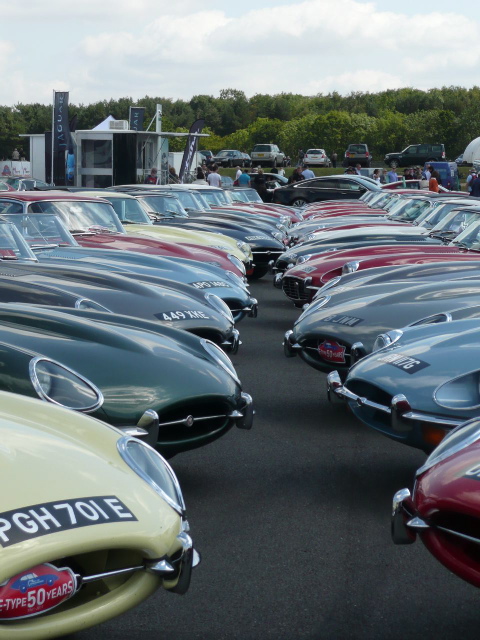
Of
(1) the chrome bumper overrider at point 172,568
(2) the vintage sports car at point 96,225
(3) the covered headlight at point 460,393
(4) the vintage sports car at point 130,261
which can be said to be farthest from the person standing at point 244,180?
(1) the chrome bumper overrider at point 172,568

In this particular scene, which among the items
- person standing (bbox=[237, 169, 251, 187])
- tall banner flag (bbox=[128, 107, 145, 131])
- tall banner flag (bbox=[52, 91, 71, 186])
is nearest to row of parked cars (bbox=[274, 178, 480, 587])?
tall banner flag (bbox=[52, 91, 71, 186])

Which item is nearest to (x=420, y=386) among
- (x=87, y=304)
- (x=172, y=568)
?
(x=172, y=568)

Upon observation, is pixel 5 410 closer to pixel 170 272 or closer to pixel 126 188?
pixel 170 272

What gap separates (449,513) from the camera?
9.46ft

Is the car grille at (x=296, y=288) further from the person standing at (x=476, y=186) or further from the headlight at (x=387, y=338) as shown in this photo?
the person standing at (x=476, y=186)

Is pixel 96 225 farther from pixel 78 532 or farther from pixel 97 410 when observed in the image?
pixel 78 532

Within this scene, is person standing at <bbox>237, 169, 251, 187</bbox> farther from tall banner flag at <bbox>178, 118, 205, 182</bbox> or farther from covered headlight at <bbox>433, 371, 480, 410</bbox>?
covered headlight at <bbox>433, 371, 480, 410</bbox>

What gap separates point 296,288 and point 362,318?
3525mm

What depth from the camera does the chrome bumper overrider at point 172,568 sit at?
2.53 meters

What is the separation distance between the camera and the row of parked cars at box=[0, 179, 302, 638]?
2438 millimetres

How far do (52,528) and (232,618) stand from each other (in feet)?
3.59

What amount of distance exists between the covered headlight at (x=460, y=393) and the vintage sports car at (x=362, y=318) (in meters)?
A: 1.43

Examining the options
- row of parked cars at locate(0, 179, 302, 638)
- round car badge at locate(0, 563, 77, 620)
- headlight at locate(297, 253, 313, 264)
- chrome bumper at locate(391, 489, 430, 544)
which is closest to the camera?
round car badge at locate(0, 563, 77, 620)

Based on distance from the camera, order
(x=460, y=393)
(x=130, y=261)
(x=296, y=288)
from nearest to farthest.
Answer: (x=460, y=393), (x=130, y=261), (x=296, y=288)
